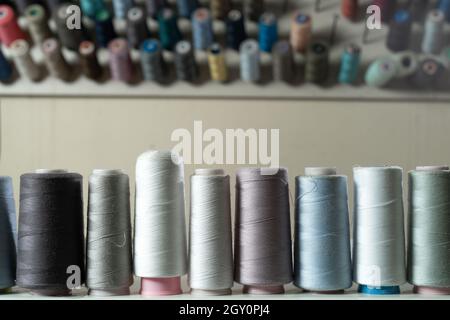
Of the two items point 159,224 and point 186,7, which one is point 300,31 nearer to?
point 186,7

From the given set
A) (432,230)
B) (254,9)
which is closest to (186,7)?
(254,9)

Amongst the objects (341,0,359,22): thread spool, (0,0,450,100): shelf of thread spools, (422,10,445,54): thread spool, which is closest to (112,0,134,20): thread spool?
(0,0,450,100): shelf of thread spools

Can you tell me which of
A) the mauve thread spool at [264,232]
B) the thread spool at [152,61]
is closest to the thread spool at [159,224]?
the mauve thread spool at [264,232]

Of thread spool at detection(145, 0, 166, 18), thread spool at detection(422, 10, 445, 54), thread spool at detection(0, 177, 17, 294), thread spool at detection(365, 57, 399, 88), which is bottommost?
thread spool at detection(0, 177, 17, 294)

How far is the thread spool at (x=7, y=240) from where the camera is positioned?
108 centimetres

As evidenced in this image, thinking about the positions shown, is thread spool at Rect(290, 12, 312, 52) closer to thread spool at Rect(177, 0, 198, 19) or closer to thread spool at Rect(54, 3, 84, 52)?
thread spool at Rect(177, 0, 198, 19)

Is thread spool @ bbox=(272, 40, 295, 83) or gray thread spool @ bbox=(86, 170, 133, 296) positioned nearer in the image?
gray thread spool @ bbox=(86, 170, 133, 296)

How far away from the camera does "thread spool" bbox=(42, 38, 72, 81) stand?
1.64 meters

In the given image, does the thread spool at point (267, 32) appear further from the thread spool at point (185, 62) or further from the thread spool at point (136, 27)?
the thread spool at point (136, 27)

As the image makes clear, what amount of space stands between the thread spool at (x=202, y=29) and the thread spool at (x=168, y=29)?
51 millimetres

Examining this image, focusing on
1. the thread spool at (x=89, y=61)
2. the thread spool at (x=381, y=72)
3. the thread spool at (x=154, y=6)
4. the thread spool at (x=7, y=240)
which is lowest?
the thread spool at (x=7, y=240)

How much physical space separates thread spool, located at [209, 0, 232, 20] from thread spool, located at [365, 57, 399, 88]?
1.47ft
